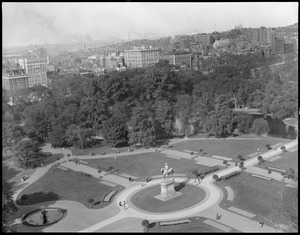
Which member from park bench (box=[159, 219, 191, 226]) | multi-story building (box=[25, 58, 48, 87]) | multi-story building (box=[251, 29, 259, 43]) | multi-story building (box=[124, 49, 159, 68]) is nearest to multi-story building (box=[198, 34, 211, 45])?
multi-story building (box=[251, 29, 259, 43])

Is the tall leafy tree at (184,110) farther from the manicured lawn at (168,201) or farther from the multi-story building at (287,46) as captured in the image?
the multi-story building at (287,46)

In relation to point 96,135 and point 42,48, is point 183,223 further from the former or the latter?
point 42,48

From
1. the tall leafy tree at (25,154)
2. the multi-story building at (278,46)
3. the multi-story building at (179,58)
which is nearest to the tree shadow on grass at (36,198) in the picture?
the tall leafy tree at (25,154)

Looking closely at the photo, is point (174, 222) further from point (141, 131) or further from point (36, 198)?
point (141, 131)

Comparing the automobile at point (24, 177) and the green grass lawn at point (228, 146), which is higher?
the green grass lawn at point (228, 146)

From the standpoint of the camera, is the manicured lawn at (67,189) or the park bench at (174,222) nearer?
the park bench at (174,222)

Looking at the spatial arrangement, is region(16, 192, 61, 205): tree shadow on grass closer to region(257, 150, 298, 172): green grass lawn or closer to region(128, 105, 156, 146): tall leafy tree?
region(128, 105, 156, 146): tall leafy tree

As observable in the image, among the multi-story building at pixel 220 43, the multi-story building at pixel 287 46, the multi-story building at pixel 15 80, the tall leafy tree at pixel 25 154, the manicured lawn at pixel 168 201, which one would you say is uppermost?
the multi-story building at pixel 220 43
